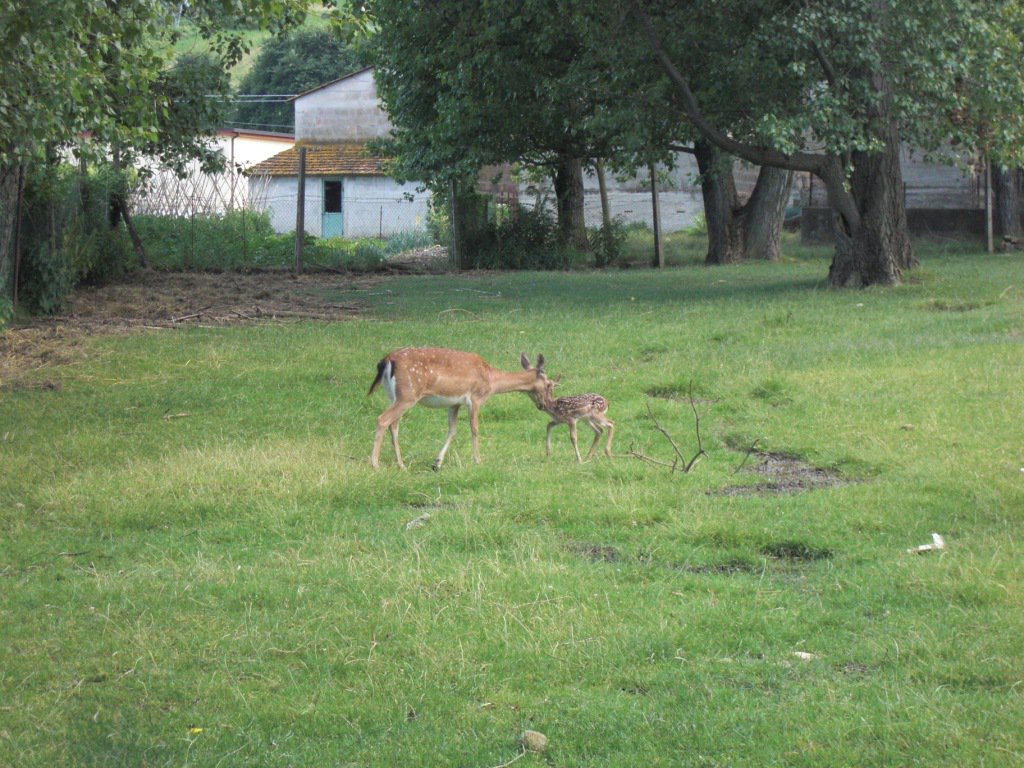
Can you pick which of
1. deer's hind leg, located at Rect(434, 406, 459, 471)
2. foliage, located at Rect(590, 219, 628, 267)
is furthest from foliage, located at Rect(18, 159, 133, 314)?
foliage, located at Rect(590, 219, 628, 267)

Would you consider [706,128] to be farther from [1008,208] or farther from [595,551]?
[1008,208]

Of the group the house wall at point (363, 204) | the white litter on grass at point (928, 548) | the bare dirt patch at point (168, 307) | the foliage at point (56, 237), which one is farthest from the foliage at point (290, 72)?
the white litter on grass at point (928, 548)

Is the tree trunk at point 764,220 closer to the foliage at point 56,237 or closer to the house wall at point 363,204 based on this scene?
the foliage at point 56,237

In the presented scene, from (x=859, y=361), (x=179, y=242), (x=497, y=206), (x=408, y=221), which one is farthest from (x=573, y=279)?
(x=408, y=221)

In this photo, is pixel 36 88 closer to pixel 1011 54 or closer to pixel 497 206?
pixel 1011 54

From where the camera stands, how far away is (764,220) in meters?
29.0

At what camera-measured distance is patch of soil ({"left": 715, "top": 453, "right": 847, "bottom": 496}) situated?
8.47 metres

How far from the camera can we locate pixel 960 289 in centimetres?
1888

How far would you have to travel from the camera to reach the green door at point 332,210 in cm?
4762

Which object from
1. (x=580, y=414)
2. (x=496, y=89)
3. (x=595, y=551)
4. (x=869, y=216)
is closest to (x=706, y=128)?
(x=869, y=216)

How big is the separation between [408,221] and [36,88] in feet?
115

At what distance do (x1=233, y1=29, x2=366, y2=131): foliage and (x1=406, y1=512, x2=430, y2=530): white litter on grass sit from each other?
62.4 m

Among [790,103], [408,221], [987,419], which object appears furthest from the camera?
[408,221]

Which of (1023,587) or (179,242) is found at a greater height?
(179,242)
